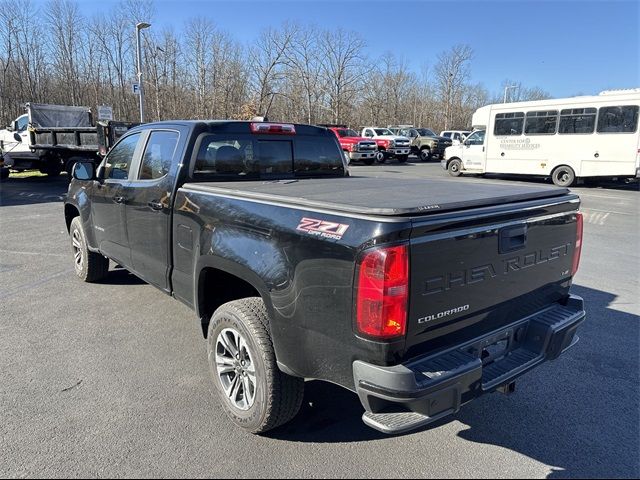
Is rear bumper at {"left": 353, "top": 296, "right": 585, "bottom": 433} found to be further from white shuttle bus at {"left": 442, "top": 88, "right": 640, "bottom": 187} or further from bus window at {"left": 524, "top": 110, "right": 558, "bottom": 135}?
bus window at {"left": 524, "top": 110, "right": 558, "bottom": 135}

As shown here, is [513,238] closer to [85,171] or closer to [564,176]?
[85,171]

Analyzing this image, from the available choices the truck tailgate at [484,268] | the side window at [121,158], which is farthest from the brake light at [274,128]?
the truck tailgate at [484,268]

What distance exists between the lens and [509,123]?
60.3 feet

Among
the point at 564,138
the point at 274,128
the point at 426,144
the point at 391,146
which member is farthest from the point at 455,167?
the point at 274,128

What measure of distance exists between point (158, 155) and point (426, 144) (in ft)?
99.6

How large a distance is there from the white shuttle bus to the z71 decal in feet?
54.5

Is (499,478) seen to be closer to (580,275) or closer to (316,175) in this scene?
(316,175)

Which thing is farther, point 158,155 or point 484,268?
point 158,155

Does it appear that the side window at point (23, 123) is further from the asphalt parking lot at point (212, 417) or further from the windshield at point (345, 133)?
the windshield at point (345, 133)

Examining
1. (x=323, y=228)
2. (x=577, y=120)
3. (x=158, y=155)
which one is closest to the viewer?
(x=323, y=228)

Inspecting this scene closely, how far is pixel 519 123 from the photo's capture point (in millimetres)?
18078

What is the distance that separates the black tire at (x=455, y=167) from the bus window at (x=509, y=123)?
8.81 ft

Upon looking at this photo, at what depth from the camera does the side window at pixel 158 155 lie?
12.5 ft

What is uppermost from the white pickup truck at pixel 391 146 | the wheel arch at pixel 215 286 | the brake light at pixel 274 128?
the white pickup truck at pixel 391 146
